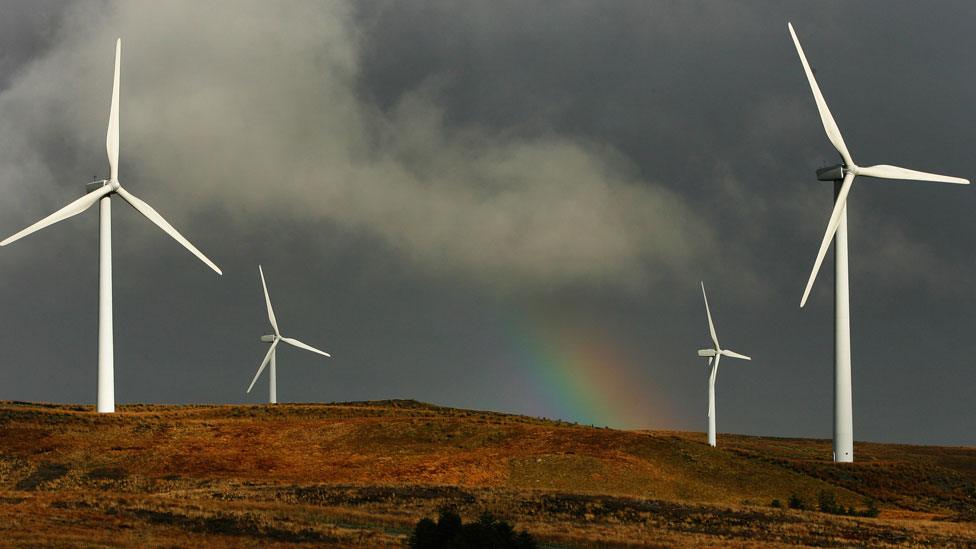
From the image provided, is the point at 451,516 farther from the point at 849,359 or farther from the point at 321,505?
the point at 849,359

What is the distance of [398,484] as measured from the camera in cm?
7156

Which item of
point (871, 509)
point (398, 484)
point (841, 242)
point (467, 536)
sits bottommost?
point (871, 509)

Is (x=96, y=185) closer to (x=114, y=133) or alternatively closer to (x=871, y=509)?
(x=114, y=133)

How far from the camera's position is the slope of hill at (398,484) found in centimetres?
5259

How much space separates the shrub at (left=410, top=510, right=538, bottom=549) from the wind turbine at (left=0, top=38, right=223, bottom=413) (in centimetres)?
5674

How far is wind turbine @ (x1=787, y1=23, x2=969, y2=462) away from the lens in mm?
85250

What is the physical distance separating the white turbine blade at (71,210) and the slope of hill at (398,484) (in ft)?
54.1

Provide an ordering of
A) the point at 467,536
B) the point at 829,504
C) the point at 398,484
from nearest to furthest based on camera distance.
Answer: the point at 467,536 → the point at 398,484 → the point at 829,504

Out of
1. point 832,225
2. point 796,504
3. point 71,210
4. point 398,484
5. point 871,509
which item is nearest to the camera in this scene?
point 871,509

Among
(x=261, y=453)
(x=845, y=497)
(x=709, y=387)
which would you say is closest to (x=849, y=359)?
(x=845, y=497)

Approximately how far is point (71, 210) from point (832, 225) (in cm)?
6360

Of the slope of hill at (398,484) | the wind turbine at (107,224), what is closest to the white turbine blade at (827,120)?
the slope of hill at (398,484)

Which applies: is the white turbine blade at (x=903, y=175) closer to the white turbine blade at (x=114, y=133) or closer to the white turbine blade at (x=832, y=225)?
the white turbine blade at (x=832, y=225)

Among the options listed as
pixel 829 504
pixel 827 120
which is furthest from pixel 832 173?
pixel 829 504
